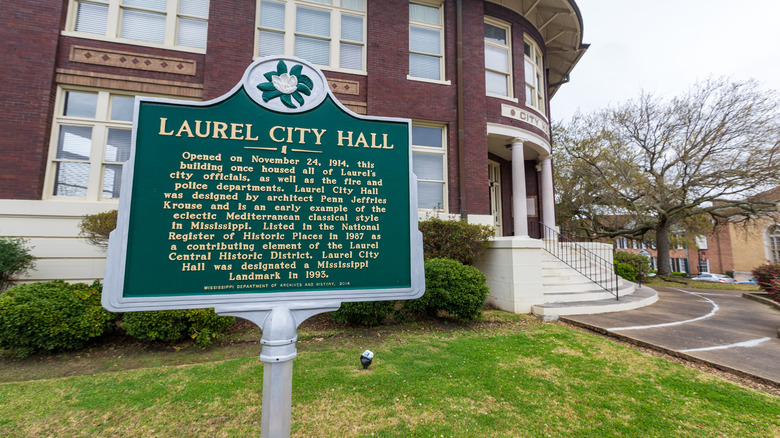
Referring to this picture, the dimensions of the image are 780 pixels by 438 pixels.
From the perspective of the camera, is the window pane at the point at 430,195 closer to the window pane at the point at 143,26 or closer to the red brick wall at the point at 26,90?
the window pane at the point at 143,26

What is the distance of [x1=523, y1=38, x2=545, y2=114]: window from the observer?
12531 millimetres

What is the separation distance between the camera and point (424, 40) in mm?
10453

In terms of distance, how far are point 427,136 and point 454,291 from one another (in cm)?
561

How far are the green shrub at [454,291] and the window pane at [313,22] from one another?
802 cm

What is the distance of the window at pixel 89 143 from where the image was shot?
771 cm

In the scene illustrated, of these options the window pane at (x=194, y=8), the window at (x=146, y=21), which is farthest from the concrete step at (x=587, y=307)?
the window pane at (x=194, y=8)

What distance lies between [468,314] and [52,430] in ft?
18.9

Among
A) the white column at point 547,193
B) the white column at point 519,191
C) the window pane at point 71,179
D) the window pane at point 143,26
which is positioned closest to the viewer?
the window pane at point 71,179

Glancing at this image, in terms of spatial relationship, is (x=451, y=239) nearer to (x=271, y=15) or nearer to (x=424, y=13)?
(x=424, y=13)

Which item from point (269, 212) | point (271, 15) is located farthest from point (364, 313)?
point (271, 15)

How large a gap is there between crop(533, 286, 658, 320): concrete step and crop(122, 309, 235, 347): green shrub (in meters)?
6.37

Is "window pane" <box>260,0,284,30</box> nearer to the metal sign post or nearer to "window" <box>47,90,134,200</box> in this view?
"window" <box>47,90,134,200</box>

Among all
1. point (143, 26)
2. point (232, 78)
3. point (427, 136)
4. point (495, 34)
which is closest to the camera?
point (143, 26)

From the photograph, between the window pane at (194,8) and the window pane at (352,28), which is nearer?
the window pane at (194,8)
